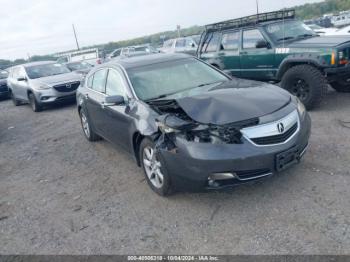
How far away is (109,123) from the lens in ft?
17.3

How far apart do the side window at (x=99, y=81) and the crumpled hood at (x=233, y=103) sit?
184cm

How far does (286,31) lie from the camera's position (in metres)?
7.67

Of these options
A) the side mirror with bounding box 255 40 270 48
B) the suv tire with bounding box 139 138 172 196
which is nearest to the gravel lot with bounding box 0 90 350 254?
the suv tire with bounding box 139 138 172 196

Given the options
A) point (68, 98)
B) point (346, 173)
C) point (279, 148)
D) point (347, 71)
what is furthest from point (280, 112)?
point (68, 98)

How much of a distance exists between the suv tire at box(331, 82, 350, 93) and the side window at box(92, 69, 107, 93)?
5282mm

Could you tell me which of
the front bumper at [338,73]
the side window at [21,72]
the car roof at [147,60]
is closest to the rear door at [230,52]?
the front bumper at [338,73]

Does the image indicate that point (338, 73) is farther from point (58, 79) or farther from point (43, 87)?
point (43, 87)

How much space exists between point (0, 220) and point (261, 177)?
3.24 m

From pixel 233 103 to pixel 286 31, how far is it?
457cm

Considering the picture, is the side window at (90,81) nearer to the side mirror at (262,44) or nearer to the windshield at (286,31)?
the side mirror at (262,44)

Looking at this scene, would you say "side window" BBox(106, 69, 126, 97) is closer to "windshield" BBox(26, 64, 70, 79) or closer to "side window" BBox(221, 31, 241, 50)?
"side window" BBox(221, 31, 241, 50)

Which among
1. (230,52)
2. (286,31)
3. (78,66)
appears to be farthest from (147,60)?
(78,66)

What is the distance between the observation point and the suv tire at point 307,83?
6531 millimetres

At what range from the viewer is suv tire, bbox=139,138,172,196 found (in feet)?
13.0
